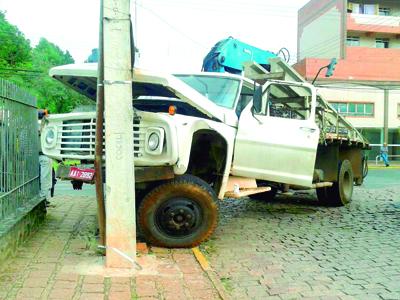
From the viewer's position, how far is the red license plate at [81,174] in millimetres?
5977

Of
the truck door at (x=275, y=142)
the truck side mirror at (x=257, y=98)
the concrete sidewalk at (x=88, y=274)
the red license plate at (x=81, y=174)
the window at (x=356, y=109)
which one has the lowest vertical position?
the concrete sidewalk at (x=88, y=274)

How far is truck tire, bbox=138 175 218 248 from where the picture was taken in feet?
19.4

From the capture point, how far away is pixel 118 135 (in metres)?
4.95

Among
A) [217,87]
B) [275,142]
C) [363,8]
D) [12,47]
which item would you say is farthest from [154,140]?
[363,8]

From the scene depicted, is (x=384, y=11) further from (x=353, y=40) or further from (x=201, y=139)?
(x=201, y=139)

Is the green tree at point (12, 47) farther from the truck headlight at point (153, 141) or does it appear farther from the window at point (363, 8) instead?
the truck headlight at point (153, 141)

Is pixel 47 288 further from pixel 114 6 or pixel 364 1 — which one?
pixel 364 1

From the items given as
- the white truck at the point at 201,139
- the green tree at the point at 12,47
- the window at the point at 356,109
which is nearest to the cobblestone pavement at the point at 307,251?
the white truck at the point at 201,139

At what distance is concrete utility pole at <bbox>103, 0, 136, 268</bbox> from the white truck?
2.00ft

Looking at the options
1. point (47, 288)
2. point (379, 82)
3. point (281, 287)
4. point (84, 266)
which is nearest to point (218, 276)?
point (281, 287)

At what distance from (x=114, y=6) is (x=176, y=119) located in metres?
1.47

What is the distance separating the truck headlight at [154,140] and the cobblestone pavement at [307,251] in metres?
1.37

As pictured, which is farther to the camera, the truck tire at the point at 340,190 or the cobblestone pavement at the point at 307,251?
the truck tire at the point at 340,190

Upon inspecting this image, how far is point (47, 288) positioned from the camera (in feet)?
14.1
